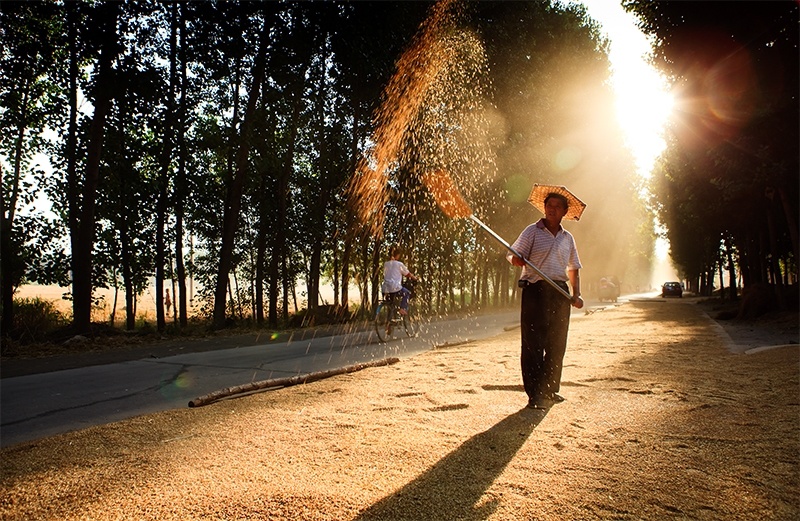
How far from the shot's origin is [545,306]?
5281 millimetres

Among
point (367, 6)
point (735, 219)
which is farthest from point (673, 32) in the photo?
point (735, 219)

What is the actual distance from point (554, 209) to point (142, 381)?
5771 mm

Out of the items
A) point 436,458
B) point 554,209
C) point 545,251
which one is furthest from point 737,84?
point 436,458

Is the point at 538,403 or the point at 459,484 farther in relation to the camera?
the point at 538,403

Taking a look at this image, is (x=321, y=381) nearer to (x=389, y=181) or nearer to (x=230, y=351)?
(x=230, y=351)

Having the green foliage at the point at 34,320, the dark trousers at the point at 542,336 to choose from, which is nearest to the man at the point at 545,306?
the dark trousers at the point at 542,336

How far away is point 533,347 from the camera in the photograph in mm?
5305

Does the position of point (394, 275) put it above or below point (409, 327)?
above

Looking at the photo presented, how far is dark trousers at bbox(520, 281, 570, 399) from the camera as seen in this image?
17.3 ft

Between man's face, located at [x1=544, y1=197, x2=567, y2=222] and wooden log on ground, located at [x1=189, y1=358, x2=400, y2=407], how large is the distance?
3567mm

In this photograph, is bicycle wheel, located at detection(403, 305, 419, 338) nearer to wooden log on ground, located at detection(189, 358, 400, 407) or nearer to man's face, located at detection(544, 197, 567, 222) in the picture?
wooden log on ground, located at detection(189, 358, 400, 407)

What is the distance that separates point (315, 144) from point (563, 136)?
16.5m

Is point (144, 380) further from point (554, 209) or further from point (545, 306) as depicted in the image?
point (554, 209)

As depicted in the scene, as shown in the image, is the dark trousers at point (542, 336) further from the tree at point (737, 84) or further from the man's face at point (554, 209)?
the tree at point (737, 84)
